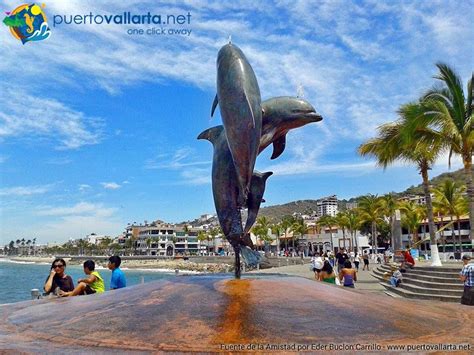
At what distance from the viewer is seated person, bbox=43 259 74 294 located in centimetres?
691

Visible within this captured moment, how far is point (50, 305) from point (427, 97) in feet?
49.7

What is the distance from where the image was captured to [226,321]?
4.33m

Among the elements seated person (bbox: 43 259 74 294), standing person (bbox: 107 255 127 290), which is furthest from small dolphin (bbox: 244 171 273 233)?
seated person (bbox: 43 259 74 294)

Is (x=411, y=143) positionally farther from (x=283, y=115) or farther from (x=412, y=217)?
(x=412, y=217)

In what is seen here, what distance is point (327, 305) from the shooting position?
4.94m

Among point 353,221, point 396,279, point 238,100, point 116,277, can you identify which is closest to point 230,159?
point 238,100

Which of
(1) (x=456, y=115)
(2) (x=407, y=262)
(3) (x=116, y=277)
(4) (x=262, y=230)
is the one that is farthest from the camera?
(4) (x=262, y=230)

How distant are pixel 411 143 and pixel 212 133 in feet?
37.5

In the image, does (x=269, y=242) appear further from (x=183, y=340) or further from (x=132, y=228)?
(x=183, y=340)

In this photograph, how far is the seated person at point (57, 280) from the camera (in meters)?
6.91

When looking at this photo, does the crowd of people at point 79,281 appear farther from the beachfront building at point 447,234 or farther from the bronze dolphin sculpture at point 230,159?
the beachfront building at point 447,234

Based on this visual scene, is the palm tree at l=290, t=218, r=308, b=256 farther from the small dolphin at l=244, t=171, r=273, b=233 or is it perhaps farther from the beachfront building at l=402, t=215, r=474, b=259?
the small dolphin at l=244, t=171, r=273, b=233

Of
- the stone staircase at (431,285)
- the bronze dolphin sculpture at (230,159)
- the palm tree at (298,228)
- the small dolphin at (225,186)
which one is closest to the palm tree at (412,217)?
the palm tree at (298,228)

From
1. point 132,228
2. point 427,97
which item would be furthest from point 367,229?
point 132,228
